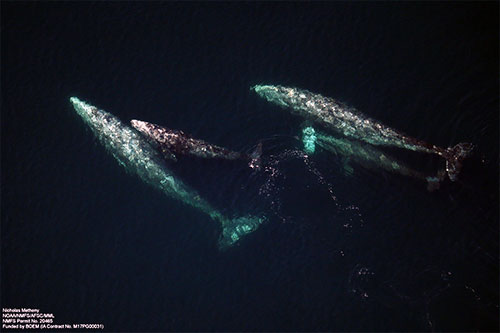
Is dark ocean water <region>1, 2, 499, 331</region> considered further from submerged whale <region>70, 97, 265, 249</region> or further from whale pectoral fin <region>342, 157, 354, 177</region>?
submerged whale <region>70, 97, 265, 249</region>

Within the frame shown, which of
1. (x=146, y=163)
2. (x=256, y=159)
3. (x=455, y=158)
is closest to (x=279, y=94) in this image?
(x=256, y=159)

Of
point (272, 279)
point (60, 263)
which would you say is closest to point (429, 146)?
point (272, 279)

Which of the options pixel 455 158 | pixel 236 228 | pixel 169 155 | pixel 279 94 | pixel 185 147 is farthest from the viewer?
pixel 279 94

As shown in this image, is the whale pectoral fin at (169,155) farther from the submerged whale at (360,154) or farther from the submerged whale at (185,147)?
the submerged whale at (360,154)

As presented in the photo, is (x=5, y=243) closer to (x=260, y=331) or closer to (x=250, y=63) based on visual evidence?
(x=260, y=331)

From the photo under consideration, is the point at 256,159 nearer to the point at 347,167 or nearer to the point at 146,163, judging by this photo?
the point at 347,167

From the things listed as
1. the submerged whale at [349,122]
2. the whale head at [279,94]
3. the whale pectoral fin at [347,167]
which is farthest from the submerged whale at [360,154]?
the whale head at [279,94]

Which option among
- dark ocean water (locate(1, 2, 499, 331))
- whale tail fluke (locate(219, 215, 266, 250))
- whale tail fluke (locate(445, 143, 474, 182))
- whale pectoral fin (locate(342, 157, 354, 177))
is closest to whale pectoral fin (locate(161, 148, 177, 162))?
dark ocean water (locate(1, 2, 499, 331))
